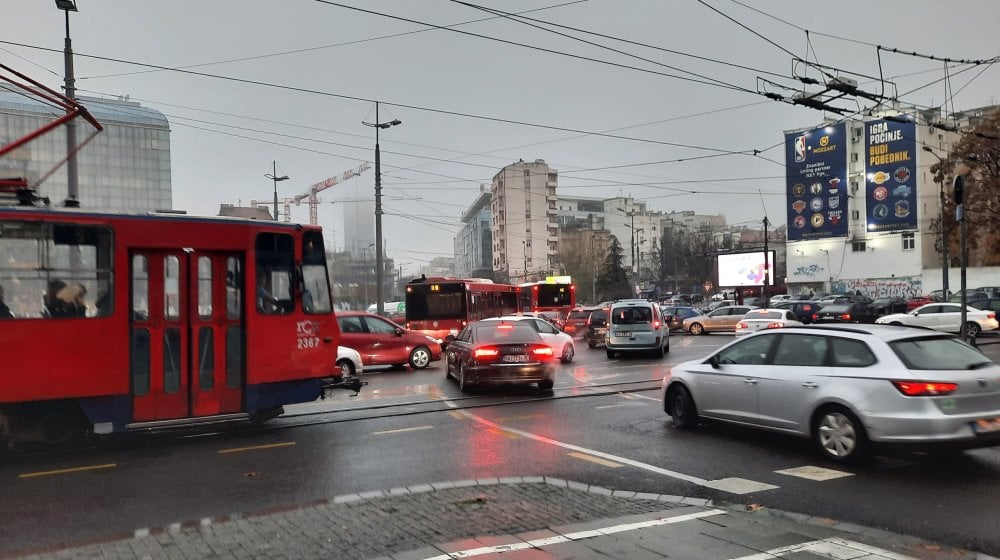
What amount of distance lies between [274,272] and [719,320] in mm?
29340

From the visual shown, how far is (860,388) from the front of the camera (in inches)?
296

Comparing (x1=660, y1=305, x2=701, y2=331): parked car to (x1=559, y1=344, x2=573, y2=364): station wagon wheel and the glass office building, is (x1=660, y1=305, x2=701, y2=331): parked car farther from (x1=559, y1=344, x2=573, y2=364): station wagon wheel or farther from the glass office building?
the glass office building

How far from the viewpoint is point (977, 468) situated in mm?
7383

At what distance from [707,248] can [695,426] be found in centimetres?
9578

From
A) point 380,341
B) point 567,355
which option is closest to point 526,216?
point 567,355

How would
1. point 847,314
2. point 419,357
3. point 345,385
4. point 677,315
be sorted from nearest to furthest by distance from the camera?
point 345,385
point 419,357
point 847,314
point 677,315

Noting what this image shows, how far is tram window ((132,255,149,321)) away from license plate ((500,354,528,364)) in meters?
6.72

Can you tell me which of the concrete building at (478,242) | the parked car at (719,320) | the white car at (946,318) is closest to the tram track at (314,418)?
the white car at (946,318)

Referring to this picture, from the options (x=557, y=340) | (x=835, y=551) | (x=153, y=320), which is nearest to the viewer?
(x=835, y=551)

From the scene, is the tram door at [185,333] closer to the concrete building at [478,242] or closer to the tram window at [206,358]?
the tram window at [206,358]

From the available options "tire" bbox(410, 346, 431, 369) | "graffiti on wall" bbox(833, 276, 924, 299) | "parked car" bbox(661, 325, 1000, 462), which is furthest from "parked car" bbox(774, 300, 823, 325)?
"graffiti on wall" bbox(833, 276, 924, 299)

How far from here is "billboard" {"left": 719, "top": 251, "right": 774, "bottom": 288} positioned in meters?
53.7

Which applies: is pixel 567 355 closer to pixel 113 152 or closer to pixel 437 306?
pixel 437 306

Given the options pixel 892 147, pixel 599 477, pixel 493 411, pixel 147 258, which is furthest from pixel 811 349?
pixel 892 147
